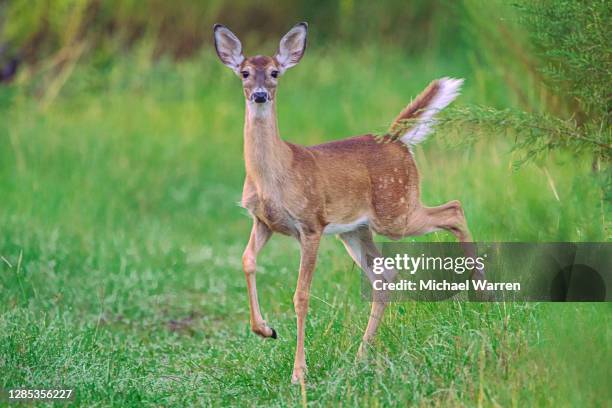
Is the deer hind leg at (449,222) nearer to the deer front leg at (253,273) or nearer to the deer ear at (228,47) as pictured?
the deer front leg at (253,273)

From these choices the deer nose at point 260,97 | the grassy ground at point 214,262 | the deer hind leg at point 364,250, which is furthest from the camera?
the deer hind leg at point 364,250

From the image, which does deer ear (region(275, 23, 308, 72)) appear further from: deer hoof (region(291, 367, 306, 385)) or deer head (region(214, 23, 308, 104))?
deer hoof (region(291, 367, 306, 385))

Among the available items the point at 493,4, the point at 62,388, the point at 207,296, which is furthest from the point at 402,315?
the point at 493,4

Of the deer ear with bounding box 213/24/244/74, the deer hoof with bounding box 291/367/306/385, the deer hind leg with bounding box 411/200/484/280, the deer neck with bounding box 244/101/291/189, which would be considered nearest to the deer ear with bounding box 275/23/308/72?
the deer ear with bounding box 213/24/244/74

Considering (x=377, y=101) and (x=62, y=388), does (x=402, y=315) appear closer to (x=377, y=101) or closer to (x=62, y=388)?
(x=62, y=388)

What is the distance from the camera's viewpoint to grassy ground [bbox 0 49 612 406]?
5602 millimetres

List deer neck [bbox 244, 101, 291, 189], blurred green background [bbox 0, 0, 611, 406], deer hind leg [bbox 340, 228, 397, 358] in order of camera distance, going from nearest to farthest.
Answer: blurred green background [bbox 0, 0, 611, 406] → deer neck [bbox 244, 101, 291, 189] → deer hind leg [bbox 340, 228, 397, 358]

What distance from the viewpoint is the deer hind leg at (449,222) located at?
686 cm

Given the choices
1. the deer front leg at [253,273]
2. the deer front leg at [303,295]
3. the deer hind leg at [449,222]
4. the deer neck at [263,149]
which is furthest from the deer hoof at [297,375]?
the deer hind leg at [449,222]

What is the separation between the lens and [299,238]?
6.36 metres

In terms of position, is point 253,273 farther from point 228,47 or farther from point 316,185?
point 228,47

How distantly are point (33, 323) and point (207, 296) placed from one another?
2194mm

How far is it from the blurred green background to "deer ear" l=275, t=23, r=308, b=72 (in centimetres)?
104

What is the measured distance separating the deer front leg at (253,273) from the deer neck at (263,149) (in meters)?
0.27
